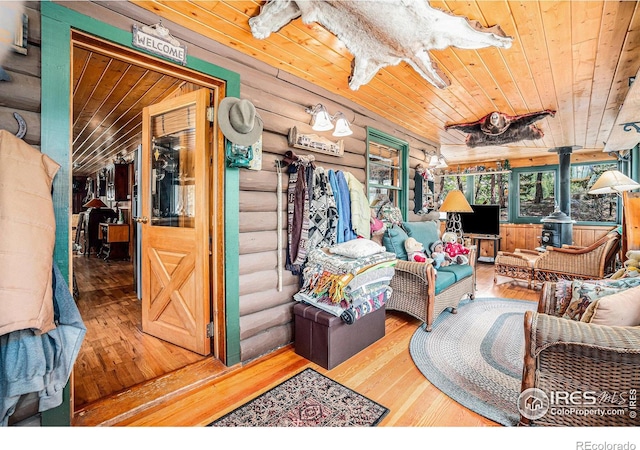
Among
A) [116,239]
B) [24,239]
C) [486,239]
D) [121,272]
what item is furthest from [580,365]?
[116,239]

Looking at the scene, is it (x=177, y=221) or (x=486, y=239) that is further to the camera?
(x=486, y=239)

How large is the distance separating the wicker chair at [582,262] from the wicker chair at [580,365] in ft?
10.0

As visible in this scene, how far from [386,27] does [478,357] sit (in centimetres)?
250

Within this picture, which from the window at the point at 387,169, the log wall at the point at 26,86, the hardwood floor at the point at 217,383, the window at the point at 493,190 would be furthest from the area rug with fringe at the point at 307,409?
the window at the point at 493,190

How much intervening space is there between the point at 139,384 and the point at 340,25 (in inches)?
106

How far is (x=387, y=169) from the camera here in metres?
3.97

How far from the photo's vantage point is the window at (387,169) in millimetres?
3595

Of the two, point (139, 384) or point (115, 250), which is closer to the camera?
point (139, 384)

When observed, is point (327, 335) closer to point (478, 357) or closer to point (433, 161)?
point (478, 357)

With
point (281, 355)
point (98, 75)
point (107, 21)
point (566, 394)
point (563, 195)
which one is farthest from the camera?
point (563, 195)

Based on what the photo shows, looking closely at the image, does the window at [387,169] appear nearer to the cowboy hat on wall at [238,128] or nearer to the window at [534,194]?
the cowboy hat on wall at [238,128]

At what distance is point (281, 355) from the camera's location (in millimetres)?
2320

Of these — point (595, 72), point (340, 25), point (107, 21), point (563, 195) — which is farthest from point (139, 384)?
point (563, 195)
